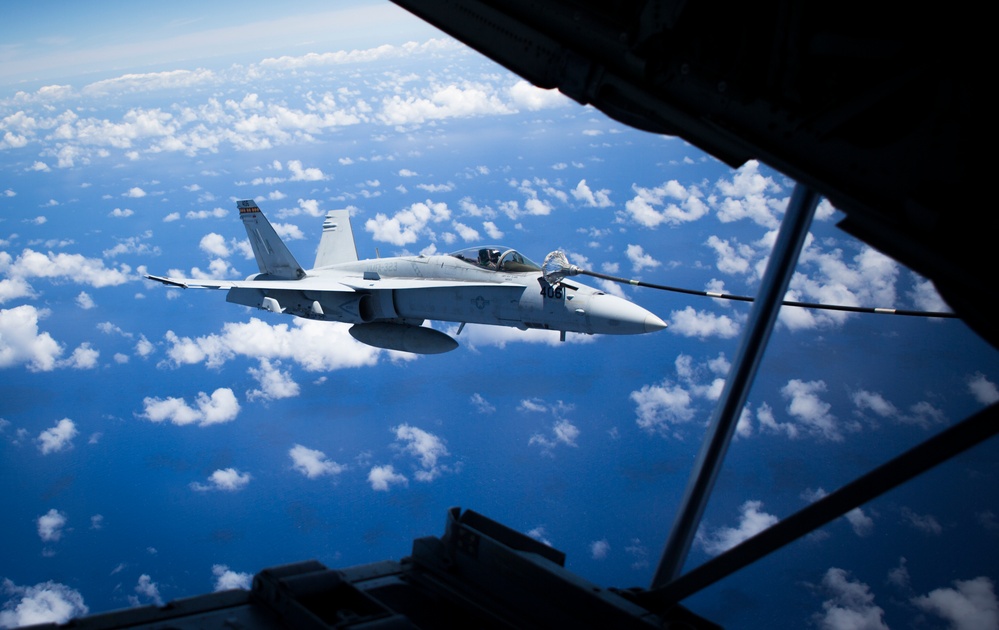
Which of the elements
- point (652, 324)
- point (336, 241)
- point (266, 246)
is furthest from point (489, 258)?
point (266, 246)

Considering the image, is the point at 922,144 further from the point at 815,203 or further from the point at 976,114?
the point at 815,203

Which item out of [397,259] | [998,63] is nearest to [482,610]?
[998,63]

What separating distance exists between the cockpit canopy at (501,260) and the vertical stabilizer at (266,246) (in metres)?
4.91

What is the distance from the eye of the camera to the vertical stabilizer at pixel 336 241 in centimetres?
1767

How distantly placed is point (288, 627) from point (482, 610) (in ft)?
2.93

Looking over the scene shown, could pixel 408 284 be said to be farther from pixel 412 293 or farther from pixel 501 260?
pixel 501 260

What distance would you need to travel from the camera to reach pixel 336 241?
1788 cm

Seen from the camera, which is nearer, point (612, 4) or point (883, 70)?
point (883, 70)

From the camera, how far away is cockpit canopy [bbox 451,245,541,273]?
1382 centimetres

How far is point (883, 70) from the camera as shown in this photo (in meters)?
2.89

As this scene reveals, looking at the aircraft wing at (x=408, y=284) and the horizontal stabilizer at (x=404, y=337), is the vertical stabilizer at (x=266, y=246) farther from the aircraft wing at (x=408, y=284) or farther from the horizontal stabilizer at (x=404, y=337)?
the horizontal stabilizer at (x=404, y=337)

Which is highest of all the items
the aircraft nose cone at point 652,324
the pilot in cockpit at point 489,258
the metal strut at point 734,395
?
the pilot in cockpit at point 489,258

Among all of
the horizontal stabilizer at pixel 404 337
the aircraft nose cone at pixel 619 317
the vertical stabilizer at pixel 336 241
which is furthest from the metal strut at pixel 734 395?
the vertical stabilizer at pixel 336 241

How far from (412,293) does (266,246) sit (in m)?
4.51
